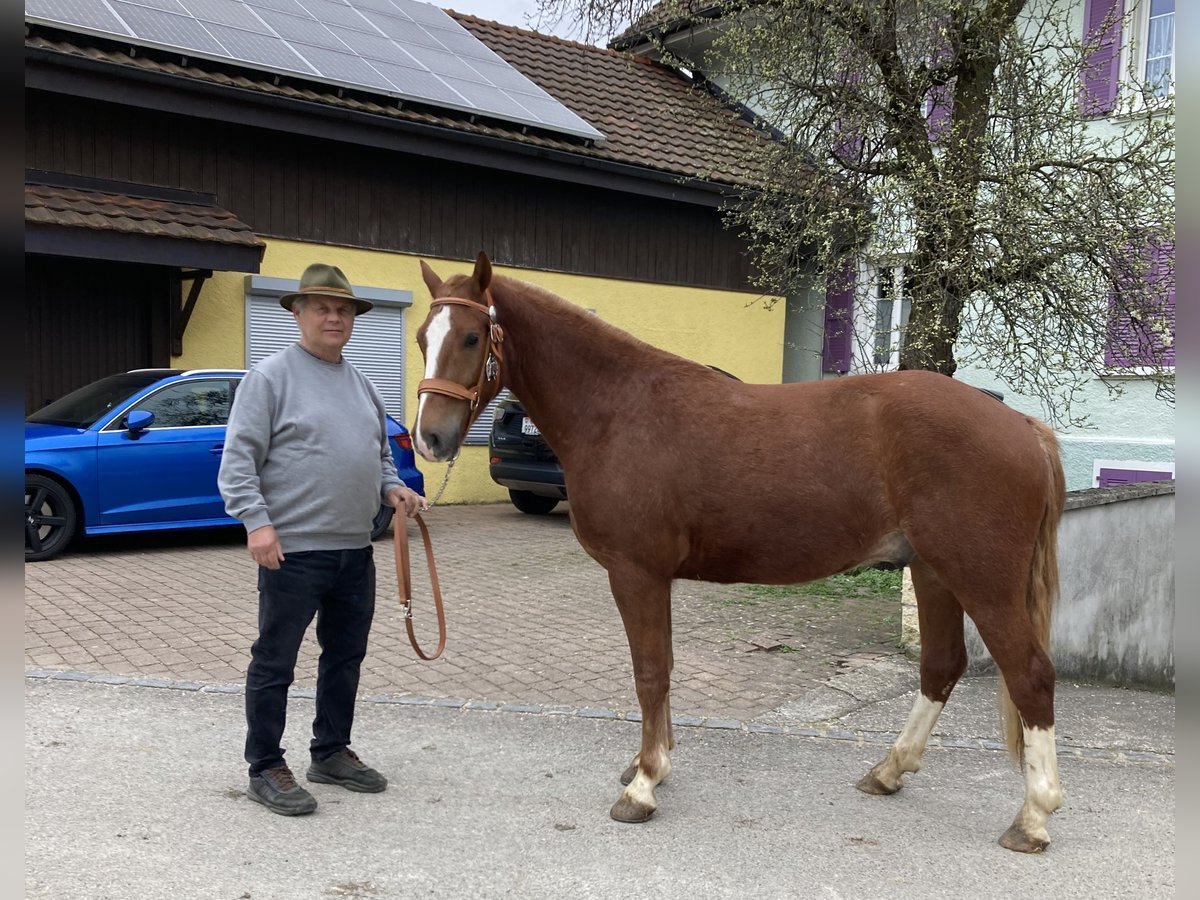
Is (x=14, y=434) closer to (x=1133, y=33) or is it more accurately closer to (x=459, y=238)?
(x=459, y=238)

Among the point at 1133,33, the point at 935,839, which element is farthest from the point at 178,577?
the point at 1133,33

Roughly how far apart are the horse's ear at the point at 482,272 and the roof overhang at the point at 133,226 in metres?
6.93

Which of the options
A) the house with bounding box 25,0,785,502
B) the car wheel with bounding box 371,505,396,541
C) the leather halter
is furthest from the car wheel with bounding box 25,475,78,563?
the leather halter

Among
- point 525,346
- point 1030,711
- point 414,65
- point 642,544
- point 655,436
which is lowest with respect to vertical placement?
point 1030,711

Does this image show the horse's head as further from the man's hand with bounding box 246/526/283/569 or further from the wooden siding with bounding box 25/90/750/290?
the wooden siding with bounding box 25/90/750/290

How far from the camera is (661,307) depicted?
1403 cm

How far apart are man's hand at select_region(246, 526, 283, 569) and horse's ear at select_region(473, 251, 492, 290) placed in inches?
48.6

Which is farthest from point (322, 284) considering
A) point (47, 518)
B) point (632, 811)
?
point (47, 518)

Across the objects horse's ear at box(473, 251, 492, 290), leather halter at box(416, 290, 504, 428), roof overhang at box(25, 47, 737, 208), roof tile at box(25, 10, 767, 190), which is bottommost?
leather halter at box(416, 290, 504, 428)

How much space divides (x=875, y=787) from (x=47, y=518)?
24.1 ft

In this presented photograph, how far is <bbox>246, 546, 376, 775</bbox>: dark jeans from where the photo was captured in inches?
134

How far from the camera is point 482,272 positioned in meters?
3.38

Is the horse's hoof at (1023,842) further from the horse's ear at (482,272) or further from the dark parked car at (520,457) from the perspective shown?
the dark parked car at (520,457)

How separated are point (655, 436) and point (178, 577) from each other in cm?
561
